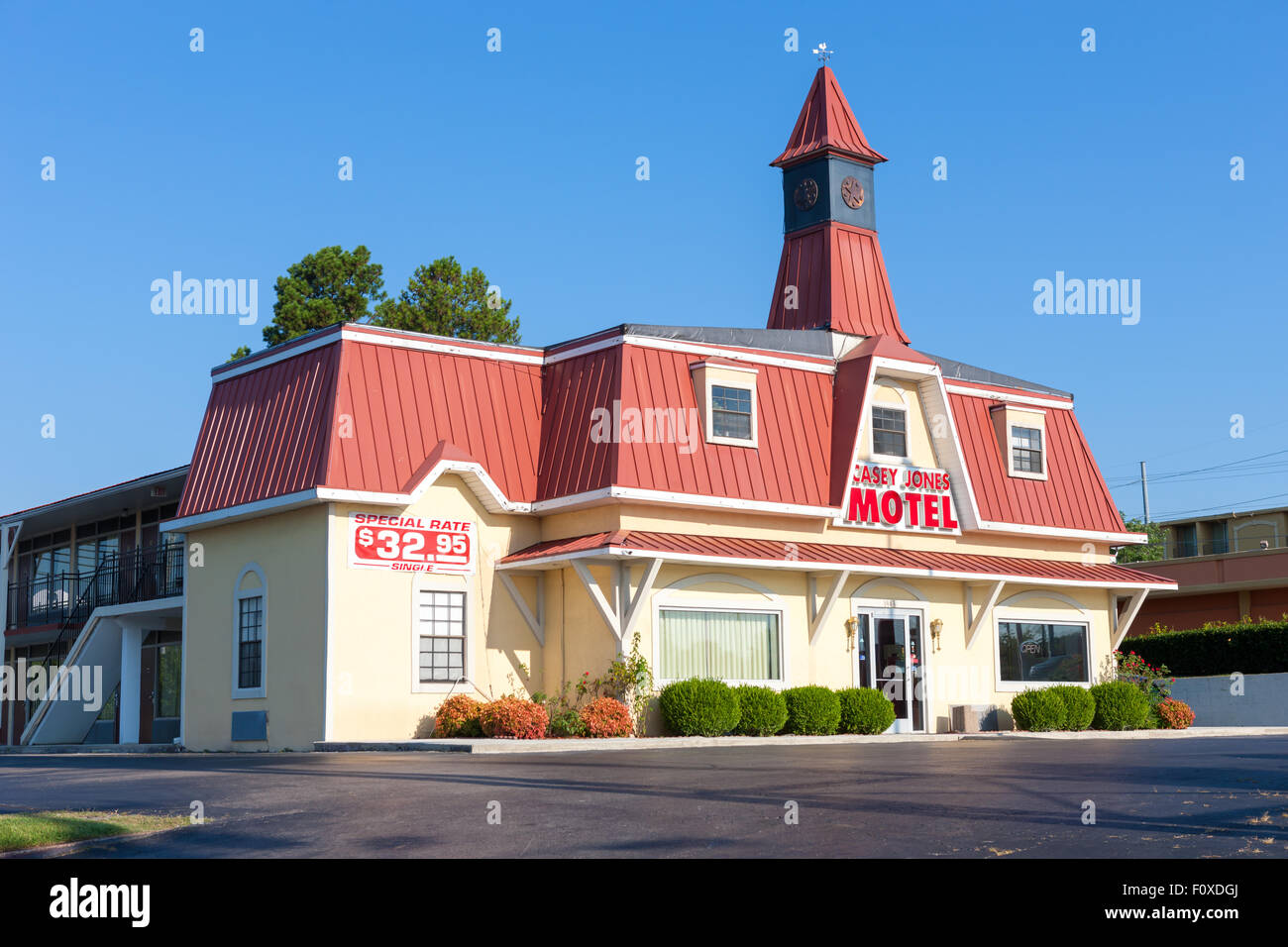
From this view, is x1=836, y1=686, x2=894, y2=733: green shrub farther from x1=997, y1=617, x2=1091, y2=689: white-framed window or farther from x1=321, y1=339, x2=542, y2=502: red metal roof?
x1=321, y1=339, x2=542, y2=502: red metal roof

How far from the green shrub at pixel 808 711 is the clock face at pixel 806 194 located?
12.4 metres

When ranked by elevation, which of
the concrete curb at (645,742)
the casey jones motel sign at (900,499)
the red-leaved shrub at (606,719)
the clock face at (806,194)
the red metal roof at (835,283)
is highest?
the clock face at (806,194)

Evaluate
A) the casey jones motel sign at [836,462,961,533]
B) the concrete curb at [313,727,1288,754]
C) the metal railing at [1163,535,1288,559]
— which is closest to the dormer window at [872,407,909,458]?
the casey jones motel sign at [836,462,961,533]

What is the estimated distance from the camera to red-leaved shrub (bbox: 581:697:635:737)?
22531 mm

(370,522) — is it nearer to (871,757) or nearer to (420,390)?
(420,390)

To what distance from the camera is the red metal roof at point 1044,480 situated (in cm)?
2964

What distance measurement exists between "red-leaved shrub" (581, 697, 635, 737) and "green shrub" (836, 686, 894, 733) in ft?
14.6

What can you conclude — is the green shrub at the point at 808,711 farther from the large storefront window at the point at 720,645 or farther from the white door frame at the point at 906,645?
the white door frame at the point at 906,645

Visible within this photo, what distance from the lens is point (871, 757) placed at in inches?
674

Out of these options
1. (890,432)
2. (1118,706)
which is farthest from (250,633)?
(1118,706)

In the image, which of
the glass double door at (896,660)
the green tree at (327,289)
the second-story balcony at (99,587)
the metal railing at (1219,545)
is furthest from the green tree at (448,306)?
the metal railing at (1219,545)

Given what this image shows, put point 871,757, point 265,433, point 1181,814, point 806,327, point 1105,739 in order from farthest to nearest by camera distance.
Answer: point 806,327, point 265,433, point 1105,739, point 871,757, point 1181,814
